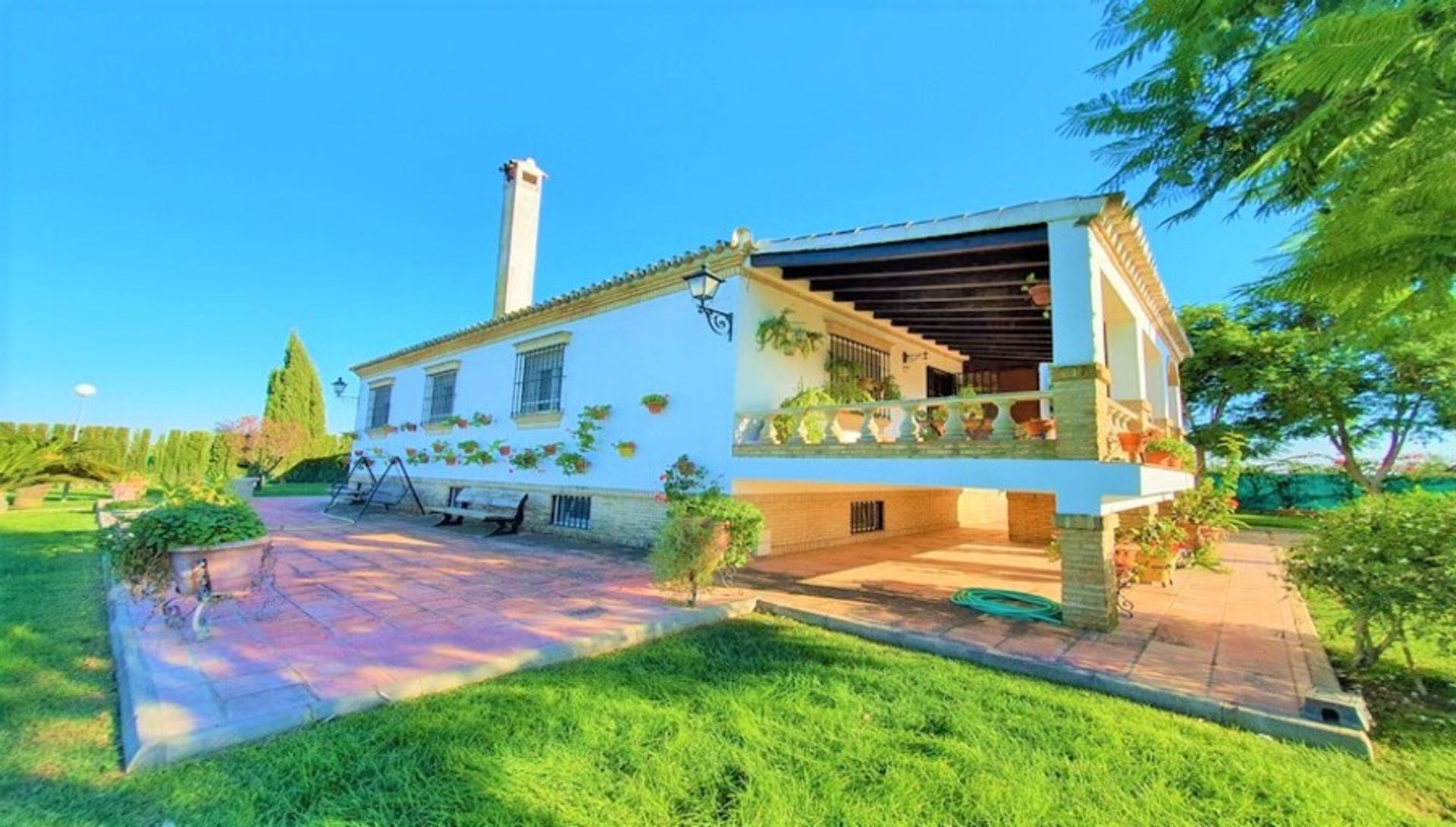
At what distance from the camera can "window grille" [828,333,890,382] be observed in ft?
32.8

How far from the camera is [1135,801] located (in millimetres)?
2361

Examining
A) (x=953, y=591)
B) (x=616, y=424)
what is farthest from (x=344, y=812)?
(x=616, y=424)

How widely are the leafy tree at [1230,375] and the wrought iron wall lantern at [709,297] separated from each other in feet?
64.3

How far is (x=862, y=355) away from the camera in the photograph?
1076 centimetres

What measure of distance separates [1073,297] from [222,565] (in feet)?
25.4

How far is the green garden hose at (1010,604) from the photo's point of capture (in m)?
5.28

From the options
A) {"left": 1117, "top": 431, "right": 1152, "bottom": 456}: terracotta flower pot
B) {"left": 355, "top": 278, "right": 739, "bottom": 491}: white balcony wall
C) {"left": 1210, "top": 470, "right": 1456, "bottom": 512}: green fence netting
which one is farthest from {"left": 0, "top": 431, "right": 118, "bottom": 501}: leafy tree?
{"left": 1210, "top": 470, "right": 1456, "bottom": 512}: green fence netting

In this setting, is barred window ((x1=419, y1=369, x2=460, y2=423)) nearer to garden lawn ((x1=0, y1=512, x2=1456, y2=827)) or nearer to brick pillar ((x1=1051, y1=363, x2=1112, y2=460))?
garden lawn ((x1=0, y1=512, x2=1456, y2=827))

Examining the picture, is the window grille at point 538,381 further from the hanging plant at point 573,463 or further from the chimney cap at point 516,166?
the chimney cap at point 516,166

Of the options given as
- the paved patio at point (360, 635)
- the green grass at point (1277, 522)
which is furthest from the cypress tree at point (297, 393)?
the green grass at point (1277, 522)

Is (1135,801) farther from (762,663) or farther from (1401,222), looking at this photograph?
(1401,222)

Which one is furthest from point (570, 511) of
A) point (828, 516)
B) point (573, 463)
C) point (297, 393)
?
point (297, 393)

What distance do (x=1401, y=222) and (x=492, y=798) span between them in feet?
14.0

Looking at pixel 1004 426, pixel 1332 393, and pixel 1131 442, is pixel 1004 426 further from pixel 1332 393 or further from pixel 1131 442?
pixel 1332 393
